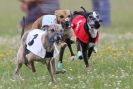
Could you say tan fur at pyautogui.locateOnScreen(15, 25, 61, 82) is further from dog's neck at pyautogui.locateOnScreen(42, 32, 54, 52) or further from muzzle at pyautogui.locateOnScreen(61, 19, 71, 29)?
muzzle at pyautogui.locateOnScreen(61, 19, 71, 29)

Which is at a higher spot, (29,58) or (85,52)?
(29,58)

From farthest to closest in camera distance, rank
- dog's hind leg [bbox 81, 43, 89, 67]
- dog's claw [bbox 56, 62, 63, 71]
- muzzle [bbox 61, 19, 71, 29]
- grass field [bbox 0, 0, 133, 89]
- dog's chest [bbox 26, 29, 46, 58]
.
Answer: dog's hind leg [bbox 81, 43, 89, 67] → muzzle [bbox 61, 19, 71, 29] → dog's claw [bbox 56, 62, 63, 71] → dog's chest [bbox 26, 29, 46, 58] → grass field [bbox 0, 0, 133, 89]

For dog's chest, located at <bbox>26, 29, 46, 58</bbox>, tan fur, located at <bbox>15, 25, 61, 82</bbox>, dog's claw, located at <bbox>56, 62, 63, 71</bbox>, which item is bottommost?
dog's claw, located at <bbox>56, 62, 63, 71</bbox>

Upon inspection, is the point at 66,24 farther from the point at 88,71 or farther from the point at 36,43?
the point at 36,43

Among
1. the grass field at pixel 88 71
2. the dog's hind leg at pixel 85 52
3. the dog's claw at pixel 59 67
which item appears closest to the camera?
the grass field at pixel 88 71

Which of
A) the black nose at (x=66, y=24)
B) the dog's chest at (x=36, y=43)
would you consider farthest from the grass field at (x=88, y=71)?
the black nose at (x=66, y=24)

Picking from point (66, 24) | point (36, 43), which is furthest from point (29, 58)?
point (66, 24)

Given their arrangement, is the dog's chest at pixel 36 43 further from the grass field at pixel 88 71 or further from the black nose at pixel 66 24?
the black nose at pixel 66 24

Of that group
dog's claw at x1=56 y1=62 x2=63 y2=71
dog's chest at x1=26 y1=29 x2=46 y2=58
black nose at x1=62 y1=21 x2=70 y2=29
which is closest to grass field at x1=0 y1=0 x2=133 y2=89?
dog's claw at x1=56 y1=62 x2=63 y2=71

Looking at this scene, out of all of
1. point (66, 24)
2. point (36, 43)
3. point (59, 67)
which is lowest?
point (59, 67)

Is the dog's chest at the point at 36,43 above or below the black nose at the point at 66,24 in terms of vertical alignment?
above

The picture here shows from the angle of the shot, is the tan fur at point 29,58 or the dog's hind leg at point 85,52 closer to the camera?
the tan fur at point 29,58

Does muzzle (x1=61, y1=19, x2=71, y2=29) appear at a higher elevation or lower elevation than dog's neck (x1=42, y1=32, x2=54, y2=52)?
lower

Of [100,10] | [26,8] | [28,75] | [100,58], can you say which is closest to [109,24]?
[100,10]
